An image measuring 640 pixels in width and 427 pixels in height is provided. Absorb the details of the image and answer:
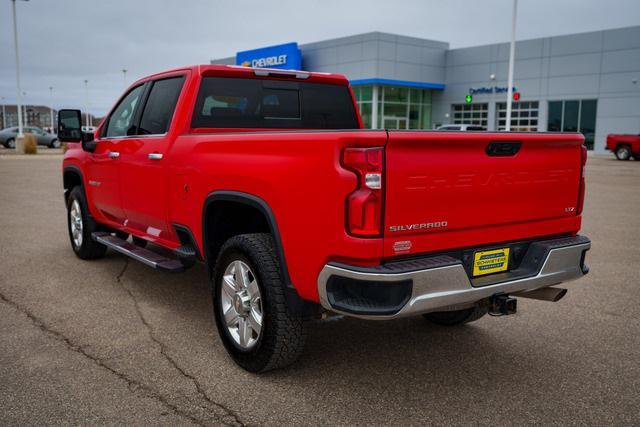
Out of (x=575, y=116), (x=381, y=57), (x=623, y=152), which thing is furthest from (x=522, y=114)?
(x=623, y=152)

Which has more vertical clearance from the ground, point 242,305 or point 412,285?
point 412,285

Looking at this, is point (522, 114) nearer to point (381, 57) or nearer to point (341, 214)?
point (381, 57)

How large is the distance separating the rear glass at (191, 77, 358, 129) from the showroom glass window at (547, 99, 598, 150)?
36184 mm

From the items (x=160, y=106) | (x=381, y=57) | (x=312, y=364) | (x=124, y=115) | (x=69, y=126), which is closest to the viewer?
(x=312, y=364)

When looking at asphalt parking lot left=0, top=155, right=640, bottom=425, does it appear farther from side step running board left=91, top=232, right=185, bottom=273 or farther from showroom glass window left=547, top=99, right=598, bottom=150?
showroom glass window left=547, top=99, right=598, bottom=150

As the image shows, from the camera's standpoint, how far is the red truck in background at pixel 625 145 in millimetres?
29150

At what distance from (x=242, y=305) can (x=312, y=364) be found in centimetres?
63

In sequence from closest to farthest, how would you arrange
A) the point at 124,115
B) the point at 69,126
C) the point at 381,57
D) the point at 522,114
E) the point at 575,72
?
the point at 124,115 < the point at 69,126 < the point at 575,72 < the point at 381,57 < the point at 522,114

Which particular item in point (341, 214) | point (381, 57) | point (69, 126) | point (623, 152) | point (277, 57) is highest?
point (277, 57)

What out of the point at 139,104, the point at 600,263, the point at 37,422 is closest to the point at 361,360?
the point at 37,422

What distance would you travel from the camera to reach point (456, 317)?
467 centimetres

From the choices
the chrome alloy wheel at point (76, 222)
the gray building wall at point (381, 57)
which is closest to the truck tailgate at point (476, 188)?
the chrome alloy wheel at point (76, 222)

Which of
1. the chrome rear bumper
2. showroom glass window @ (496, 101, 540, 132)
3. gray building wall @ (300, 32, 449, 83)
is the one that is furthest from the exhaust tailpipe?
gray building wall @ (300, 32, 449, 83)

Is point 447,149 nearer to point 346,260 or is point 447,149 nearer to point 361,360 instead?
Result: point 346,260
